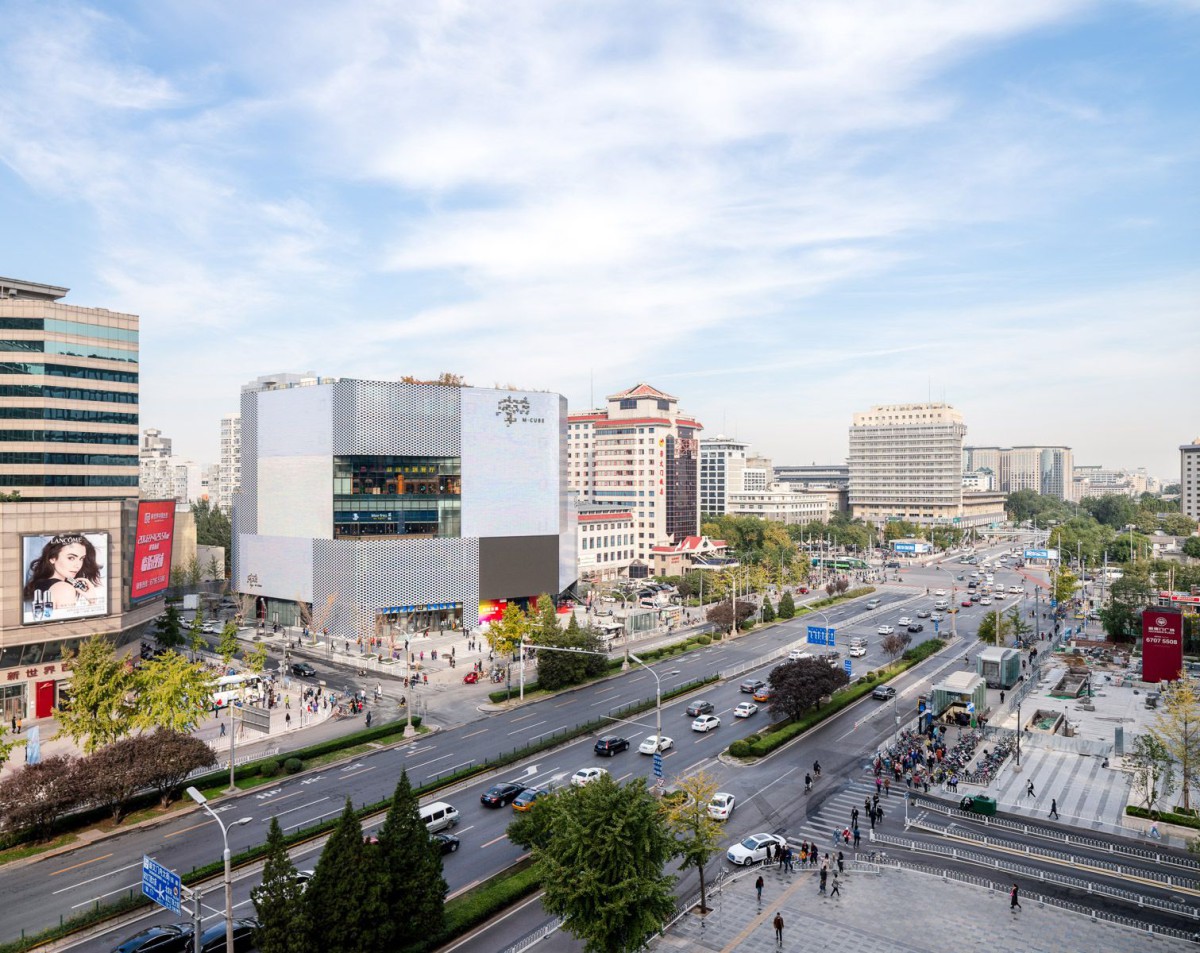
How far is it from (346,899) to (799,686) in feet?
127

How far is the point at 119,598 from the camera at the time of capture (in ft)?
204

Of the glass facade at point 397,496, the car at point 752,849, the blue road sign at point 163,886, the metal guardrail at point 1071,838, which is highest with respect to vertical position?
the glass facade at point 397,496

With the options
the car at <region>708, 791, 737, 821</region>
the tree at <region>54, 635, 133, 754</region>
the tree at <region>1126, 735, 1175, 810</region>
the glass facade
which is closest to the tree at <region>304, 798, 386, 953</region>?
the car at <region>708, 791, 737, 821</region>

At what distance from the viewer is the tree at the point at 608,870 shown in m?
26.5

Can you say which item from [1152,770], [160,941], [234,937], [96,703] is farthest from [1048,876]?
[96,703]

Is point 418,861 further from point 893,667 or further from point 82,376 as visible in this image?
point 82,376

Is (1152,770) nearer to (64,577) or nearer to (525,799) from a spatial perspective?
(525,799)

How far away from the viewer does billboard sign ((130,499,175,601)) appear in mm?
64062

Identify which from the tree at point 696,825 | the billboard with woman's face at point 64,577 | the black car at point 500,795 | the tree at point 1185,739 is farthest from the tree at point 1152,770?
the billboard with woman's face at point 64,577

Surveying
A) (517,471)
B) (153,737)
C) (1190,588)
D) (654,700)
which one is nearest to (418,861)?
(153,737)

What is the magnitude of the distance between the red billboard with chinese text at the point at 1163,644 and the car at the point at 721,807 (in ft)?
153

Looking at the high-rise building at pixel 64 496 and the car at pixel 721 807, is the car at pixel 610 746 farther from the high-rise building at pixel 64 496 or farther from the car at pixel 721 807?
the high-rise building at pixel 64 496

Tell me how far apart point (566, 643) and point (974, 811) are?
34699 millimetres

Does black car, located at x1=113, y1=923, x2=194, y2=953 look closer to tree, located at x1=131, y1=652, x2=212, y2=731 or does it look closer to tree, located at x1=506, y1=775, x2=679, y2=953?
tree, located at x1=506, y1=775, x2=679, y2=953
